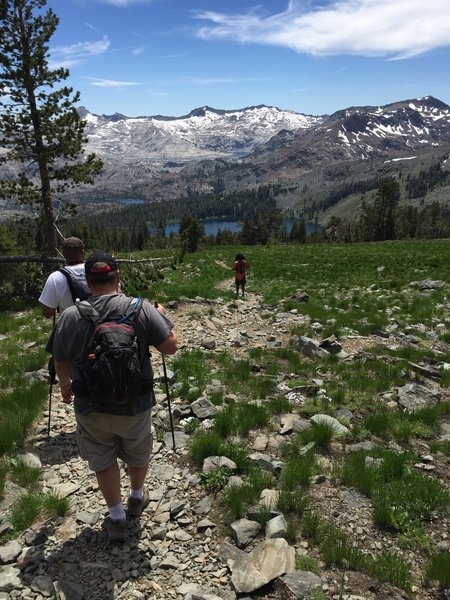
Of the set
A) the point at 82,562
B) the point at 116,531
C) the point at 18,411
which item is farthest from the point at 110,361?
the point at 18,411

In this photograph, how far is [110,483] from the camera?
16.4ft

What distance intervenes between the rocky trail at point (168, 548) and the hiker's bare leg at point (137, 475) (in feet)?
1.80

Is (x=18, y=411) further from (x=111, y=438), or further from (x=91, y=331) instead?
(x=91, y=331)

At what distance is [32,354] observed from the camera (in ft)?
36.9

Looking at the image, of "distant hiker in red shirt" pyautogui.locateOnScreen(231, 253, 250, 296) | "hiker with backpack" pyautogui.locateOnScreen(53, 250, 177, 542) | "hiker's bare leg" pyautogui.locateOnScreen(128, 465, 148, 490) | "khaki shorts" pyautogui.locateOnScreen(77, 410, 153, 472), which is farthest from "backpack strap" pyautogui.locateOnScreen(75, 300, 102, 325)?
"distant hiker in red shirt" pyautogui.locateOnScreen(231, 253, 250, 296)

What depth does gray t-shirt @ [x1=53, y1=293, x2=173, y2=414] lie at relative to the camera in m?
4.48

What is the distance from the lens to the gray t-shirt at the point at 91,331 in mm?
4477

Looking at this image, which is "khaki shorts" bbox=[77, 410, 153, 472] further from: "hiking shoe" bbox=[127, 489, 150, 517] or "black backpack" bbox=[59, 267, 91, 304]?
"black backpack" bbox=[59, 267, 91, 304]

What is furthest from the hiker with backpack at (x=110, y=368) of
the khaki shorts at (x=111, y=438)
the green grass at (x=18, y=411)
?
the green grass at (x=18, y=411)

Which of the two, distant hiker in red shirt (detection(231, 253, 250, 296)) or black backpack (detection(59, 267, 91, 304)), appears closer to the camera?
black backpack (detection(59, 267, 91, 304))

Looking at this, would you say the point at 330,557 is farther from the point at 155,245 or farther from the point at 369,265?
the point at 155,245

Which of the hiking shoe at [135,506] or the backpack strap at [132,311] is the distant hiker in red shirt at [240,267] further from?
the backpack strap at [132,311]

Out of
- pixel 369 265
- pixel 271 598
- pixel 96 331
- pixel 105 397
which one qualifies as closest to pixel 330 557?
pixel 271 598

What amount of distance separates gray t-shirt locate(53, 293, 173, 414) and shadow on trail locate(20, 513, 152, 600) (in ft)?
6.13
